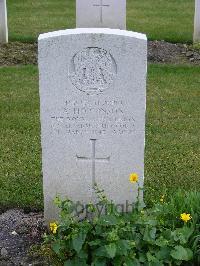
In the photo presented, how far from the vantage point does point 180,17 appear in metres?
13.5

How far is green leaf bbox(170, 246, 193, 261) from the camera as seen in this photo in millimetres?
Result: 3684

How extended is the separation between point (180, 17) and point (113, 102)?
9.83m

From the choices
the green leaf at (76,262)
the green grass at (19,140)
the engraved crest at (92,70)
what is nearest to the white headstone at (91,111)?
the engraved crest at (92,70)

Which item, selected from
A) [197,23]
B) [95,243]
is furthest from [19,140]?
[197,23]

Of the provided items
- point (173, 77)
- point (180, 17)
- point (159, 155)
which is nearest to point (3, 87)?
point (173, 77)

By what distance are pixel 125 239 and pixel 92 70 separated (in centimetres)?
111

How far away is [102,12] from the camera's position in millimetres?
9945

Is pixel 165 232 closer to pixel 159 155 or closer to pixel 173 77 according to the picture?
pixel 159 155

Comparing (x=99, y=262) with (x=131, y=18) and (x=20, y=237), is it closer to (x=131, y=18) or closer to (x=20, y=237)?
(x=20, y=237)

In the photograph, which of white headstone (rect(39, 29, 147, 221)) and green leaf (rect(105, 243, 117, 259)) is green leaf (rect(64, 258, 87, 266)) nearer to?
green leaf (rect(105, 243, 117, 259))

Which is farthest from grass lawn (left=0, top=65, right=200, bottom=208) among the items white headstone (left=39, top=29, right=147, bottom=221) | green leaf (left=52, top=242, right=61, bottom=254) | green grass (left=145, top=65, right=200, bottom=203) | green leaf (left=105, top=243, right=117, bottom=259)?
green leaf (left=105, top=243, right=117, bottom=259)

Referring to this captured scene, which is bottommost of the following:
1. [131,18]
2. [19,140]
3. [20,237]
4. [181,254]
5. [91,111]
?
[20,237]

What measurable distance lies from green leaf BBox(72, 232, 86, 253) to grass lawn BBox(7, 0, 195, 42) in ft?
24.3

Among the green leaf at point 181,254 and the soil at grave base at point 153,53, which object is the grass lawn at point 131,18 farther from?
the green leaf at point 181,254
